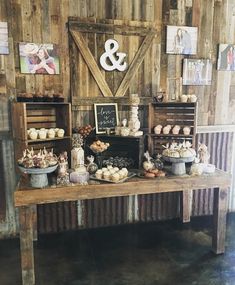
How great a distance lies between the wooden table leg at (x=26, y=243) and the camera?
2.41 m

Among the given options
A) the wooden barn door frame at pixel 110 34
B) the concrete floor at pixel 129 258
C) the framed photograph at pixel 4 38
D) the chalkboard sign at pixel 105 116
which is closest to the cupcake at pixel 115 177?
the chalkboard sign at pixel 105 116

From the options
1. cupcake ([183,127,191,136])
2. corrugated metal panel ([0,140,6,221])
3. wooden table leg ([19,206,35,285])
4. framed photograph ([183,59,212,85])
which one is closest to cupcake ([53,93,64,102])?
corrugated metal panel ([0,140,6,221])

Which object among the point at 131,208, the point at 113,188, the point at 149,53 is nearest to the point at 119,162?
the point at 113,188

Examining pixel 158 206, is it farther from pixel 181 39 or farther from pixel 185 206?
pixel 181 39

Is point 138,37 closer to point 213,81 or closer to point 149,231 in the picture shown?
point 213,81

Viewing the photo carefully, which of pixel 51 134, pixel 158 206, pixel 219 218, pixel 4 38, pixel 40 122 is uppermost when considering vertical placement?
pixel 4 38

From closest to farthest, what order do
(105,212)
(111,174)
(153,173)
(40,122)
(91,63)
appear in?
(111,174) → (153,173) → (40,122) → (91,63) → (105,212)

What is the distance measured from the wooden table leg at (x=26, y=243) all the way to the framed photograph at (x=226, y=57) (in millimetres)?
2803

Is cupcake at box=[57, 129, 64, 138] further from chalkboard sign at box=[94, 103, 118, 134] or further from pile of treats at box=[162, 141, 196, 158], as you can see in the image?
pile of treats at box=[162, 141, 196, 158]

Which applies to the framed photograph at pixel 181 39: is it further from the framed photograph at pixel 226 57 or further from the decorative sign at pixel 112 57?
the decorative sign at pixel 112 57

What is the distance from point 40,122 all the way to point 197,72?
1964 millimetres

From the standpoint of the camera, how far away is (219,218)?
295cm

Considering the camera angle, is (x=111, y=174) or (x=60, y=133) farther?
(x=60, y=133)

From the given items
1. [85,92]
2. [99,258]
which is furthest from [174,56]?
[99,258]
